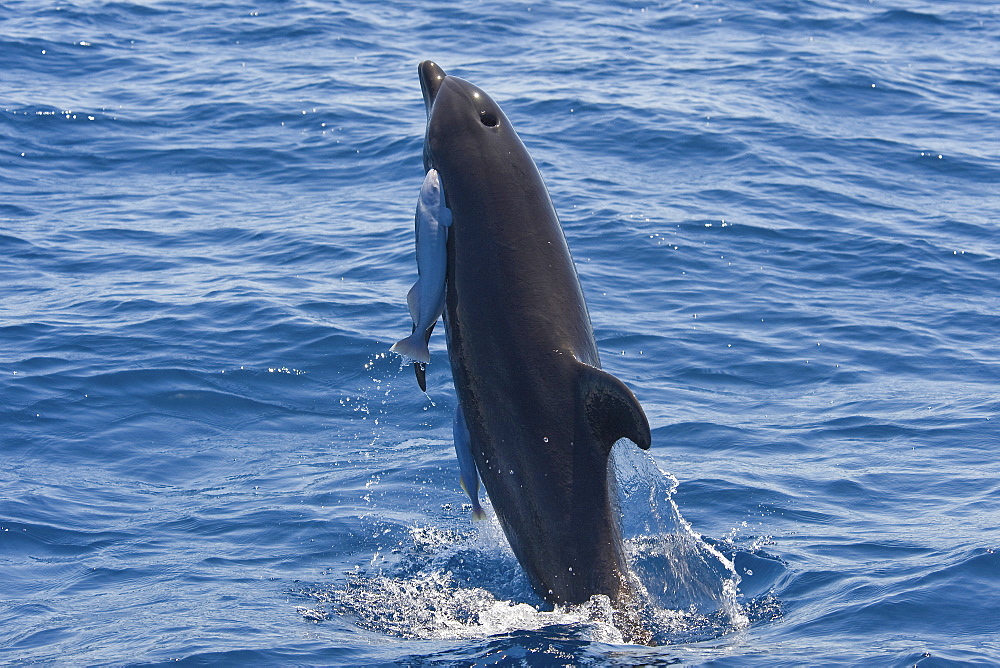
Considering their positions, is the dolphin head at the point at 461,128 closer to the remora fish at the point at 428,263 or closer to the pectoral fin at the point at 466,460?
the remora fish at the point at 428,263

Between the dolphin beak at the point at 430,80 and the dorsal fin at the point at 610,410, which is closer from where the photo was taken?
the dorsal fin at the point at 610,410

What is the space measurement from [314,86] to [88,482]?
1685 centimetres

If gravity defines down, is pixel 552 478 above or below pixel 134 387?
above

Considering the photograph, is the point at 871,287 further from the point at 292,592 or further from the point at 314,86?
the point at 314,86

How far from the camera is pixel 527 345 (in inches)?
306

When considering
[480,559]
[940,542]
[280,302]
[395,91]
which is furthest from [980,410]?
[395,91]

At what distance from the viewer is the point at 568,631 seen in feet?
26.2

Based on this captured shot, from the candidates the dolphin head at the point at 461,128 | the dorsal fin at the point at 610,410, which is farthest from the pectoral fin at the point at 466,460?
the dolphin head at the point at 461,128

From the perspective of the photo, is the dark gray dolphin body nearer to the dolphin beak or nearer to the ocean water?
the dolphin beak

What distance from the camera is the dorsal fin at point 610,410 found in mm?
7289

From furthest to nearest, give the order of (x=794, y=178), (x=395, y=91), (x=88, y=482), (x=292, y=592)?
(x=395, y=91), (x=794, y=178), (x=88, y=482), (x=292, y=592)

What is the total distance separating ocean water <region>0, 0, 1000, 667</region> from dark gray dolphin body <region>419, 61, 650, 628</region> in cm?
64

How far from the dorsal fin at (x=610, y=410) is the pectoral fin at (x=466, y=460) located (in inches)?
38.3

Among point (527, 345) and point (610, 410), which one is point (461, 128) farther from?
point (610, 410)
